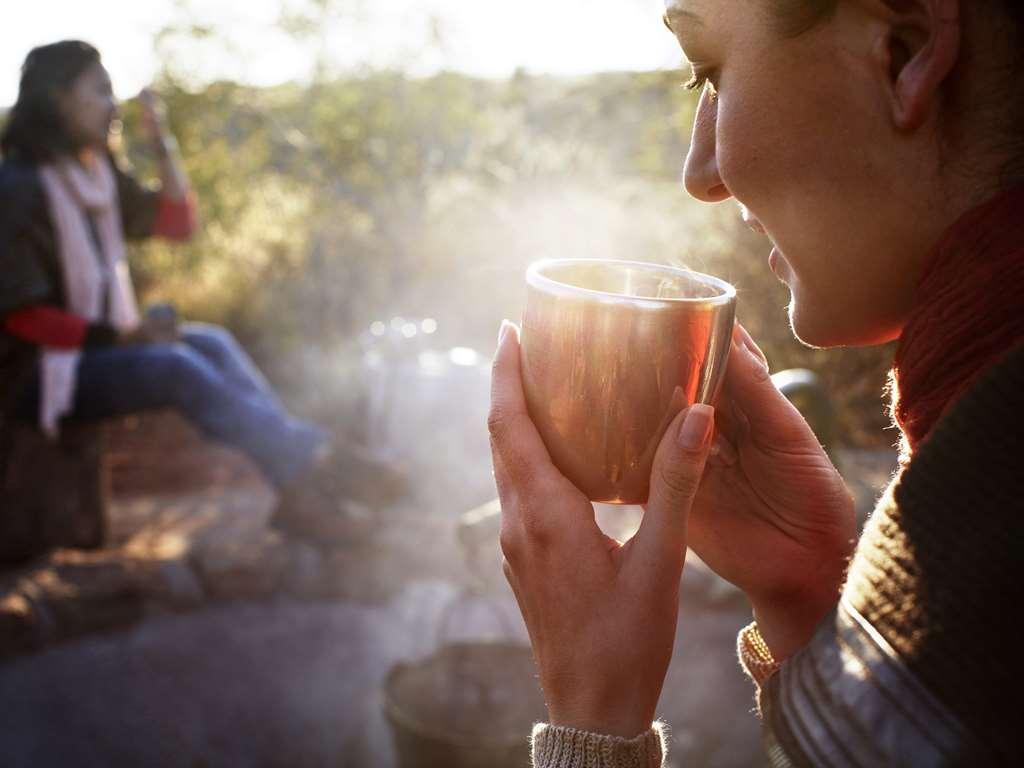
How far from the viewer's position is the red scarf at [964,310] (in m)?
0.95

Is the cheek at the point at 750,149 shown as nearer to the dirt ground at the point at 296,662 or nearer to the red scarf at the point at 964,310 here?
the red scarf at the point at 964,310

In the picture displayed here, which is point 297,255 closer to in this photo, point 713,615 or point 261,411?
point 261,411

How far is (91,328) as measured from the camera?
464 cm

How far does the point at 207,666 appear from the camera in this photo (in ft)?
13.4

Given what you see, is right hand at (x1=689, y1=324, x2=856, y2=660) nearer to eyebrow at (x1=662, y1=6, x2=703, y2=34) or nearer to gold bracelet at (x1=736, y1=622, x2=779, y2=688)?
gold bracelet at (x1=736, y1=622, x2=779, y2=688)

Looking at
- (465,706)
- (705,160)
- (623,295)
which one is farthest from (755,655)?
(465,706)

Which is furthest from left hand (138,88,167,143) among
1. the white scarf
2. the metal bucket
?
the metal bucket

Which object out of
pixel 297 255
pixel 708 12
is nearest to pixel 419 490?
pixel 708 12

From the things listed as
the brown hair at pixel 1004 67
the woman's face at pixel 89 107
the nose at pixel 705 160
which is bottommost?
the woman's face at pixel 89 107

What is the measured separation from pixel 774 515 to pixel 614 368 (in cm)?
52

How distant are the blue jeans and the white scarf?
13cm

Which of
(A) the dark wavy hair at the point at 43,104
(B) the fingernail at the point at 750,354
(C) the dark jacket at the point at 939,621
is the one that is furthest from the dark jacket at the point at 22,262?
(C) the dark jacket at the point at 939,621

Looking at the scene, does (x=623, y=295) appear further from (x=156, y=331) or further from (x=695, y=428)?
(x=156, y=331)

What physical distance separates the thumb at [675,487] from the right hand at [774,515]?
0.99 ft
